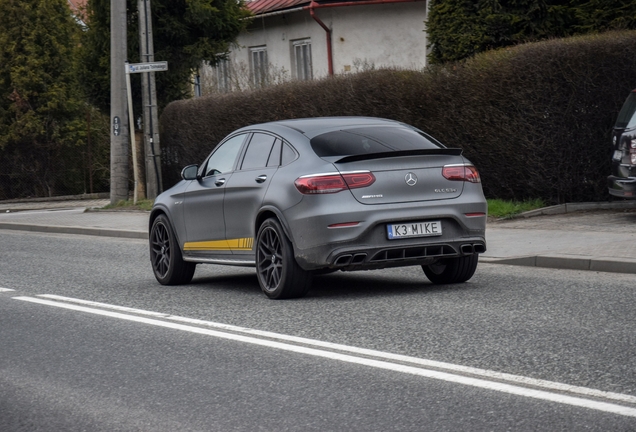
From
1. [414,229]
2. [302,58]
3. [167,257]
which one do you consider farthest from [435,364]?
[302,58]

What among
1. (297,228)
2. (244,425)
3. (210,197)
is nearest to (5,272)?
(210,197)

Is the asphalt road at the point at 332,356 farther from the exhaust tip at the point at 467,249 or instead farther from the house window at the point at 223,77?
the house window at the point at 223,77

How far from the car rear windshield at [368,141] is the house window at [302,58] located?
22.6m

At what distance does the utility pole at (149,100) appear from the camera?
80.7 ft

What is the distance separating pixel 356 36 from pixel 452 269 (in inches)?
839

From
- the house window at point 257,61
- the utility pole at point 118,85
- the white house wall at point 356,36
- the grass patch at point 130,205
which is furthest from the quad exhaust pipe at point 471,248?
the house window at point 257,61

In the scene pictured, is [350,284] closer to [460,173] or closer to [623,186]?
[460,173]

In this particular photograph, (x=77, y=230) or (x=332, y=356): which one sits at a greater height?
(x=77, y=230)

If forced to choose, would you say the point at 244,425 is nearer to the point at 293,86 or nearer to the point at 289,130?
the point at 289,130

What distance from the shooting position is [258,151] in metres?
10.5

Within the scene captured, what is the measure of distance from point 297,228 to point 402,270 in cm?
319

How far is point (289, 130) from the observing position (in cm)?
1024

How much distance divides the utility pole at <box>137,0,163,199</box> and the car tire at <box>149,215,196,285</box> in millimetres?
12915

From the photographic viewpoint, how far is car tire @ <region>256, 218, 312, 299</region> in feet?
31.2
